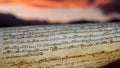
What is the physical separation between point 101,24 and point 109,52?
0.39m

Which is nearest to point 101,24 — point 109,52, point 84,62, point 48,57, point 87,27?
point 87,27

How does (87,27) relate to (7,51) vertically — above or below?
above

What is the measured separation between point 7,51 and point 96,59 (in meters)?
0.77

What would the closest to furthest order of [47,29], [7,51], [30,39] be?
[7,51] → [30,39] → [47,29]

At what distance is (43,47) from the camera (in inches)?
94.1

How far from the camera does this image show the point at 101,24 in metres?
2.76

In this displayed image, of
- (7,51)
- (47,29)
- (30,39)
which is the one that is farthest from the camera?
(47,29)

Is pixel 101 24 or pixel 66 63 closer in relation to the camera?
pixel 66 63

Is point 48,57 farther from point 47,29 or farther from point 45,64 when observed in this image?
point 47,29

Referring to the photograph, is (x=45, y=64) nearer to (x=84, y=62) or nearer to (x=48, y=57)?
(x=48, y=57)

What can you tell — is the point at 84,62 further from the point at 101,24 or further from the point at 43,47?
the point at 101,24

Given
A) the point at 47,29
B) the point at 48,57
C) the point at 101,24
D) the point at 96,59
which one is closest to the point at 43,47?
the point at 48,57

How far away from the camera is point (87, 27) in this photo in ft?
8.79

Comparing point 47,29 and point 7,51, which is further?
point 47,29
